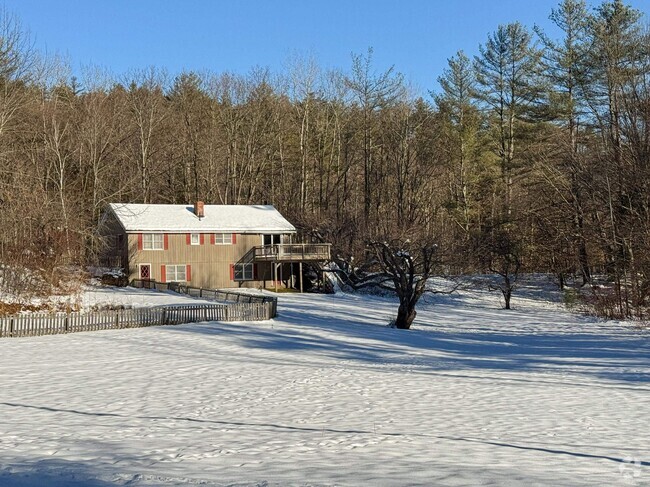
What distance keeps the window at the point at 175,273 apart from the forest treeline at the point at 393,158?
537cm

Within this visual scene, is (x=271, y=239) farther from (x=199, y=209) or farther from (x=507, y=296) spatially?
(x=507, y=296)

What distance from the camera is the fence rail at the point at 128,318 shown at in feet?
81.5

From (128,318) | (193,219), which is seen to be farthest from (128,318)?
(193,219)

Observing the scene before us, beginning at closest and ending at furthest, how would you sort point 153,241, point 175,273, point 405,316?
point 405,316, point 153,241, point 175,273

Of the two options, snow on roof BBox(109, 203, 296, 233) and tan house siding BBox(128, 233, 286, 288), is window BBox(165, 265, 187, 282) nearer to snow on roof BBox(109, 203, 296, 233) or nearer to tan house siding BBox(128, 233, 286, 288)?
tan house siding BBox(128, 233, 286, 288)

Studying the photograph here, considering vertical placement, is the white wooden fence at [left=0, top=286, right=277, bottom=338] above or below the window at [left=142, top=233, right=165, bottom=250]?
below

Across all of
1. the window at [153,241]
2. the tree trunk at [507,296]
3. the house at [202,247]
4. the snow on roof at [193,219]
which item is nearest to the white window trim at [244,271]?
the house at [202,247]

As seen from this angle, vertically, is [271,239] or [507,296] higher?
[271,239]

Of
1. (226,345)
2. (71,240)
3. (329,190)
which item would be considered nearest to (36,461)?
(226,345)

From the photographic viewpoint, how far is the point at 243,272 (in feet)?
155

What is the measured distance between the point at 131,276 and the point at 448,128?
97.0 ft

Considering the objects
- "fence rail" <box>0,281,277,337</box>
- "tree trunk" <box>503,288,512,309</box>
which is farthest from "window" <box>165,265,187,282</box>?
"tree trunk" <box>503,288,512,309</box>

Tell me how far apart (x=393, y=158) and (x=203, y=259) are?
21777mm

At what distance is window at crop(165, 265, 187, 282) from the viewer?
4545 cm
